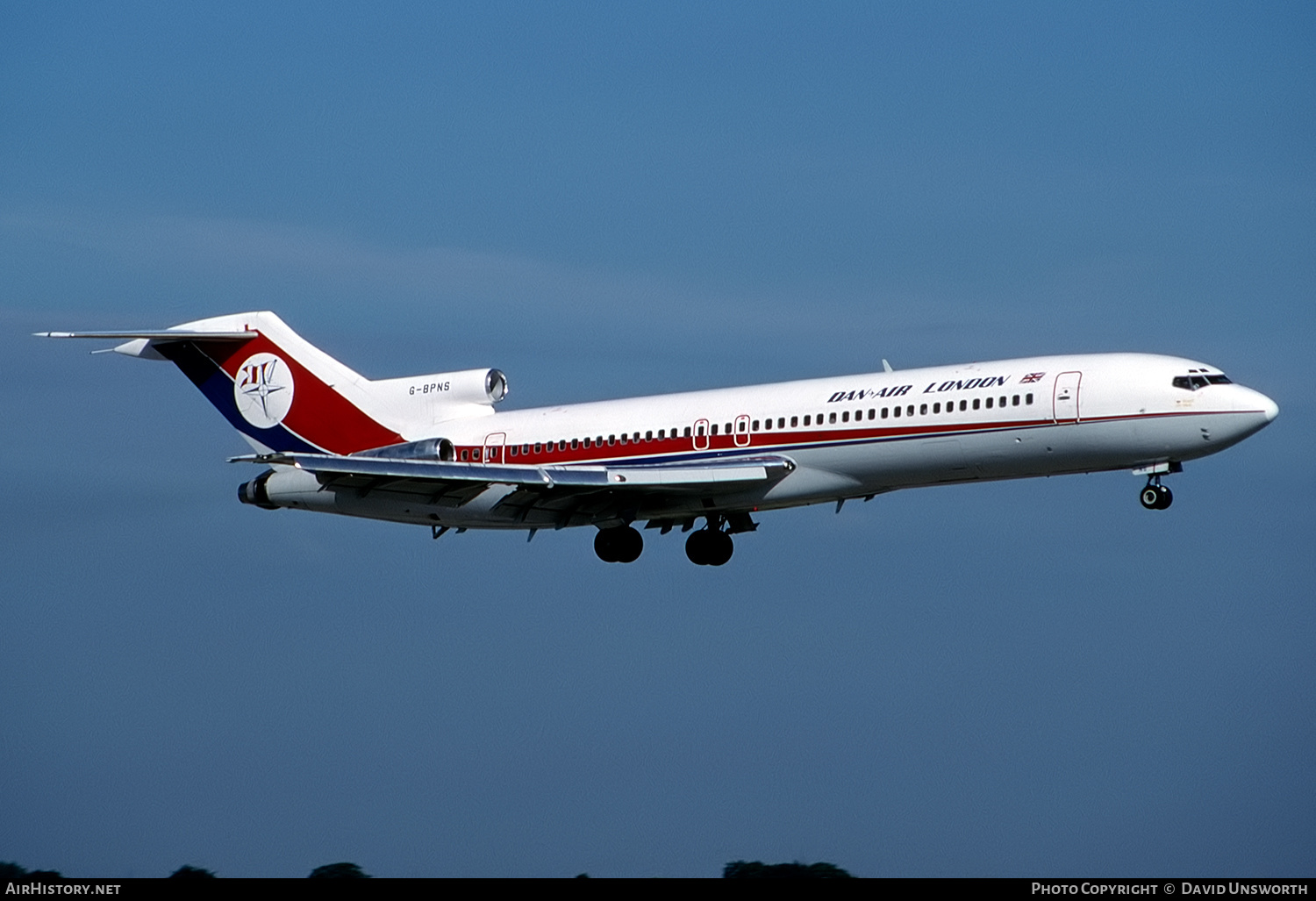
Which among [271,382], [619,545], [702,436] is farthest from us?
[271,382]

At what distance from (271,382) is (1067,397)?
20.7m

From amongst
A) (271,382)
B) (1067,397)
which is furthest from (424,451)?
(1067,397)

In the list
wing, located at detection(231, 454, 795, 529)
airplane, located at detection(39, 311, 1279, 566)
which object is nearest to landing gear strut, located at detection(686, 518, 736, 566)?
airplane, located at detection(39, 311, 1279, 566)

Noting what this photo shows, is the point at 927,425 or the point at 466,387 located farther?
the point at 466,387

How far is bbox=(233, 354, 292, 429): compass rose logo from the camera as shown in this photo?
51.2 metres

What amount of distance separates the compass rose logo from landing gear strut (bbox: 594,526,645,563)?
9219 millimetres

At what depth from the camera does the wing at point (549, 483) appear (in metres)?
43.4

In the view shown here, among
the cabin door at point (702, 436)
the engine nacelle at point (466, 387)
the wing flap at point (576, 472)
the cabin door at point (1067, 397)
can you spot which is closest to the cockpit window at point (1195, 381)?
the cabin door at point (1067, 397)

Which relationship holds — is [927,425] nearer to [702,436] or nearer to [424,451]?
[702,436]

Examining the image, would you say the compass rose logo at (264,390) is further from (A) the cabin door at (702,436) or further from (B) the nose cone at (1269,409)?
(B) the nose cone at (1269,409)

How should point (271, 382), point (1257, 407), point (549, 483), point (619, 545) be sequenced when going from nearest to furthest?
1. point (1257, 407)
2. point (549, 483)
3. point (619, 545)
4. point (271, 382)

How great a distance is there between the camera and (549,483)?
43906 millimetres

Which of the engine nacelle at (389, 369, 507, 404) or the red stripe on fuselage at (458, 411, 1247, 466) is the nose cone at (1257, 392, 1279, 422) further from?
the engine nacelle at (389, 369, 507, 404)

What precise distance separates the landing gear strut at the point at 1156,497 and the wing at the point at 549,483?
7.34 m
